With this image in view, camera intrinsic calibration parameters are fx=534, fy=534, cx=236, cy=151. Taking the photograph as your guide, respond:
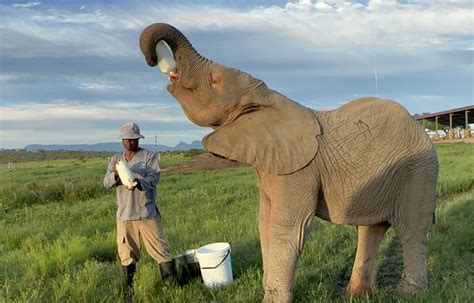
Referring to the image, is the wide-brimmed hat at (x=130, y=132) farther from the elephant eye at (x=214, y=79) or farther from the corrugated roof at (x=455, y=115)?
the corrugated roof at (x=455, y=115)

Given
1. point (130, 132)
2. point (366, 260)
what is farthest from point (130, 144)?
point (366, 260)

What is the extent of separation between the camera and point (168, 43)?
14.8 feet

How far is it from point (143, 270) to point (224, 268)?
3.03ft

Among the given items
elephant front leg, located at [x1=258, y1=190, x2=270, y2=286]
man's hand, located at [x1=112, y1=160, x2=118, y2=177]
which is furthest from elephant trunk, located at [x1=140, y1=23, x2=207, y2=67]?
man's hand, located at [x1=112, y1=160, x2=118, y2=177]

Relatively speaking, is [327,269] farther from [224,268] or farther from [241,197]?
[241,197]

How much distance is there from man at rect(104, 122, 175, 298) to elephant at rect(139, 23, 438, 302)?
149 centimetres

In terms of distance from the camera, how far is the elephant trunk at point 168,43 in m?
4.35

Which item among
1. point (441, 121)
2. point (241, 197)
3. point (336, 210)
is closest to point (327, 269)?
point (336, 210)

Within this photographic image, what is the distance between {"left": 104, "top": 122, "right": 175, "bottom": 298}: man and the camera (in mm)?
6031

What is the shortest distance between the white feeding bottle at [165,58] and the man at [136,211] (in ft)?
5.48

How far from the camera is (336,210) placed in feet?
16.3

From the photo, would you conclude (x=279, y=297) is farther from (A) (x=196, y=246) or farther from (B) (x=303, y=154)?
(A) (x=196, y=246)

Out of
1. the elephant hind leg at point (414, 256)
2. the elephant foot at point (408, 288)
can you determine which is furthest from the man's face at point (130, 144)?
the elephant foot at point (408, 288)

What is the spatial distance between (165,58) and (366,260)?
3.05 meters
